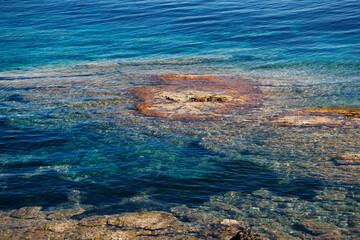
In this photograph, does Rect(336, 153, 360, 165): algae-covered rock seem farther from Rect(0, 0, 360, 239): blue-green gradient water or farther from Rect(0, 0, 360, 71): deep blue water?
Result: Rect(0, 0, 360, 71): deep blue water

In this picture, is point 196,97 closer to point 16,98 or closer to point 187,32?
point 16,98

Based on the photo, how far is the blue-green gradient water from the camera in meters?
4.14

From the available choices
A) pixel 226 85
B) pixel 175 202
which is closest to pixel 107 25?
pixel 226 85

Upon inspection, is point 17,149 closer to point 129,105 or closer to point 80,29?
point 129,105

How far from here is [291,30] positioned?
16.7 m

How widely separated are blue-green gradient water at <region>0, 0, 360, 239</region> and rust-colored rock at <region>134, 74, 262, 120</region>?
33 cm

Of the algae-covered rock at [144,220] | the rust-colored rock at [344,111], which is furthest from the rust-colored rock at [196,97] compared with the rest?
the algae-covered rock at [144,220]

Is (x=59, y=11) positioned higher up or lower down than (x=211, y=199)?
higher up

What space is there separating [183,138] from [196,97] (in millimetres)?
1904

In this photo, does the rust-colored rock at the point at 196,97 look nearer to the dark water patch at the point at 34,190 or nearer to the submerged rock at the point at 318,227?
the dark water patch at the point at 34,190

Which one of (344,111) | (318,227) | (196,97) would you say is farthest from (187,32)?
(318,227)

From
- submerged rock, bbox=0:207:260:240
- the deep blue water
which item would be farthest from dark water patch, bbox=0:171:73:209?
the deep blue water

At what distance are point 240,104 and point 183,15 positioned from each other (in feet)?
50.0

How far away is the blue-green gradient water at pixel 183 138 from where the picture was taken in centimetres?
414
